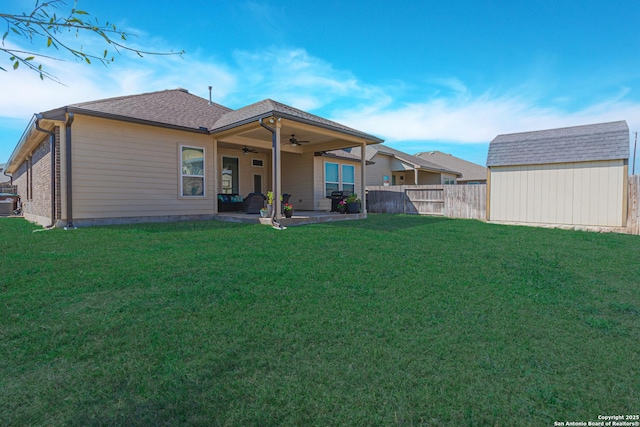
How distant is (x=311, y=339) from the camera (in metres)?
2.60

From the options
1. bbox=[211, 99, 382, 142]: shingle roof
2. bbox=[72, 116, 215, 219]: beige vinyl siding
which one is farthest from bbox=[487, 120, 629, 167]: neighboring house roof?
bbox=[72, 116, 215, 219]: beige vinyl siding

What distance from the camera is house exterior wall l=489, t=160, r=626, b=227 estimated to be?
29.2 ft

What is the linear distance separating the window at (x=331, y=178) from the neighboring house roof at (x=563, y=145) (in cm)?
608

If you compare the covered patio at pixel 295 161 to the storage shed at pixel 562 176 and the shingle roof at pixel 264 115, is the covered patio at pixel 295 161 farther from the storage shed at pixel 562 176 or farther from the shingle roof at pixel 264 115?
the storage shed at pixel 562 176

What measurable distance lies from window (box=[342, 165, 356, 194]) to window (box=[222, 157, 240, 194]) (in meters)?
4.81


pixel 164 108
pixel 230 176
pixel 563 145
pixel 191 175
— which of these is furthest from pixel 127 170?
pixel 563 145

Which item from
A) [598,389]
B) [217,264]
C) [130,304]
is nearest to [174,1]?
[217,264]

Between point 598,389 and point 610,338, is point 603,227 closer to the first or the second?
point 610,338

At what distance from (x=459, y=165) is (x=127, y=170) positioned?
30.6 m

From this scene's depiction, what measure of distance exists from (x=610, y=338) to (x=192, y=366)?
3.36 meters

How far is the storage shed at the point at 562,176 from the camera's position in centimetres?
891

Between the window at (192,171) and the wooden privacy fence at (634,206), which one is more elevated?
the window at (192,171)

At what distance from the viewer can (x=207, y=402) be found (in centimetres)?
185

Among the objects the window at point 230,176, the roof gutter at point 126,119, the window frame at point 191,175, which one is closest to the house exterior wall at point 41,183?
the roof gutter at point 126,119
